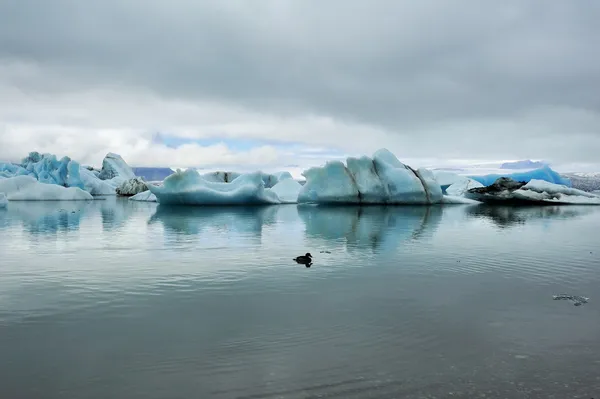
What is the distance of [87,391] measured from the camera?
389 centimetres

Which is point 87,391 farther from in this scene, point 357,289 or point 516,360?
point 357,289

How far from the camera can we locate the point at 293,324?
18.6 ft

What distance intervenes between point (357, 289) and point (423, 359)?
2.96 meters

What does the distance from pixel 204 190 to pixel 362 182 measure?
34.9ft

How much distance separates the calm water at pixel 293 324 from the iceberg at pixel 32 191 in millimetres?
33797

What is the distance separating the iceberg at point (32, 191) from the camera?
133 feet

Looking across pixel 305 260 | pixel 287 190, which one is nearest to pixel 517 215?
pixel 287 190

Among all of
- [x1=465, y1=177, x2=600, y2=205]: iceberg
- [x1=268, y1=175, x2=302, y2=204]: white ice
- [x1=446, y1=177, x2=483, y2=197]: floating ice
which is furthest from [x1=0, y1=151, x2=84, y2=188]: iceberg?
[x1=465, y1=177, x2=600, y2=205]: iceberg

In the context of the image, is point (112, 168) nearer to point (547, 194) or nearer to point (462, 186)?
point (462, 186)

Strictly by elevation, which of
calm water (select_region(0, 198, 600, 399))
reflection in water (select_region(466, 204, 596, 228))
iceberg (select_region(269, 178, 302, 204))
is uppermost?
iceberg (select_region(269, 178, 302, 204))

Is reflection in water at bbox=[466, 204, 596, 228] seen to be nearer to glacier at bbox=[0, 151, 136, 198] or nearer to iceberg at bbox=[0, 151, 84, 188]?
glacier at bbox=[0, 151, 136, 198]

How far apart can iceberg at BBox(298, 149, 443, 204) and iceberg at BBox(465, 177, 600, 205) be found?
8.93 m

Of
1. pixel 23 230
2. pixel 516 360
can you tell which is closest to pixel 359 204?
pixel 23 230

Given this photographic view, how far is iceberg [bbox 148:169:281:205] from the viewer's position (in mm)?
30344
